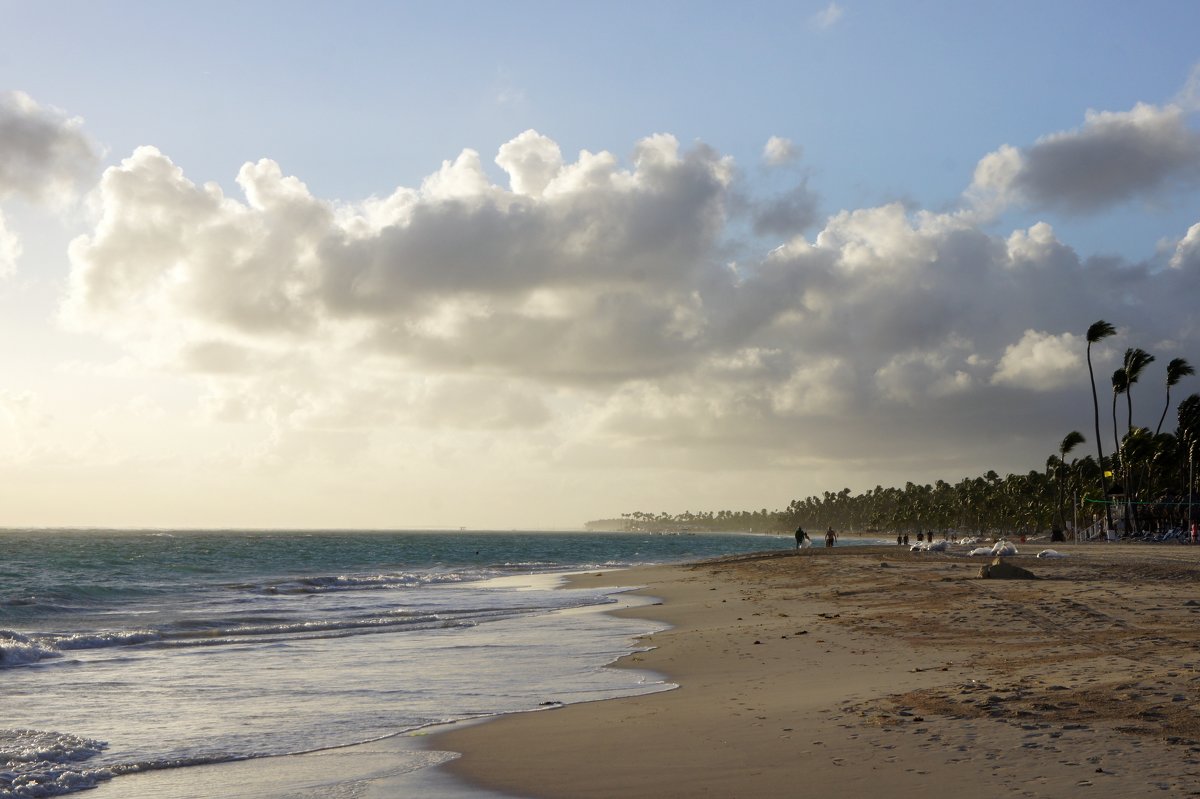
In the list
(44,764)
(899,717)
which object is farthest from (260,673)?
(899,717)

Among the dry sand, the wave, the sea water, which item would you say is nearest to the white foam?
the sea water

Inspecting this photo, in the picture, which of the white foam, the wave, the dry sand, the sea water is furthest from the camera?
the wave

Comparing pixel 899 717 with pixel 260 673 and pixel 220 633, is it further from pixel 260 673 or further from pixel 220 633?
pixel 220 633

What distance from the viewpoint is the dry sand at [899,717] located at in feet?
29.0

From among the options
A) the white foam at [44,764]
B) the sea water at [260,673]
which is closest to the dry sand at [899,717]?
the sea water at [260,673]

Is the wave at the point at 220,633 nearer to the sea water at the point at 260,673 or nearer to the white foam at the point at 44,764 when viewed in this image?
the sea water at the point at 260,673

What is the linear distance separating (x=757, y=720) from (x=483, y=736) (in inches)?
137

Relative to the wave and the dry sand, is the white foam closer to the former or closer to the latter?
the dry sand

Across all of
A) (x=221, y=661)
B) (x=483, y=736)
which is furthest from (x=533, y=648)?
(x=483, y=736)

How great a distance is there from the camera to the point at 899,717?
37.0ft

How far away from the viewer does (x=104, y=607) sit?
39.3 meters

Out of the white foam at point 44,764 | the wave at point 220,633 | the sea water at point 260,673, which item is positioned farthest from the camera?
the wave at point 220,633

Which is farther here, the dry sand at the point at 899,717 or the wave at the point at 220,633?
the wave at the point at 220,633

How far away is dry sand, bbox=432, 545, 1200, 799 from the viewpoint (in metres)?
8.83
